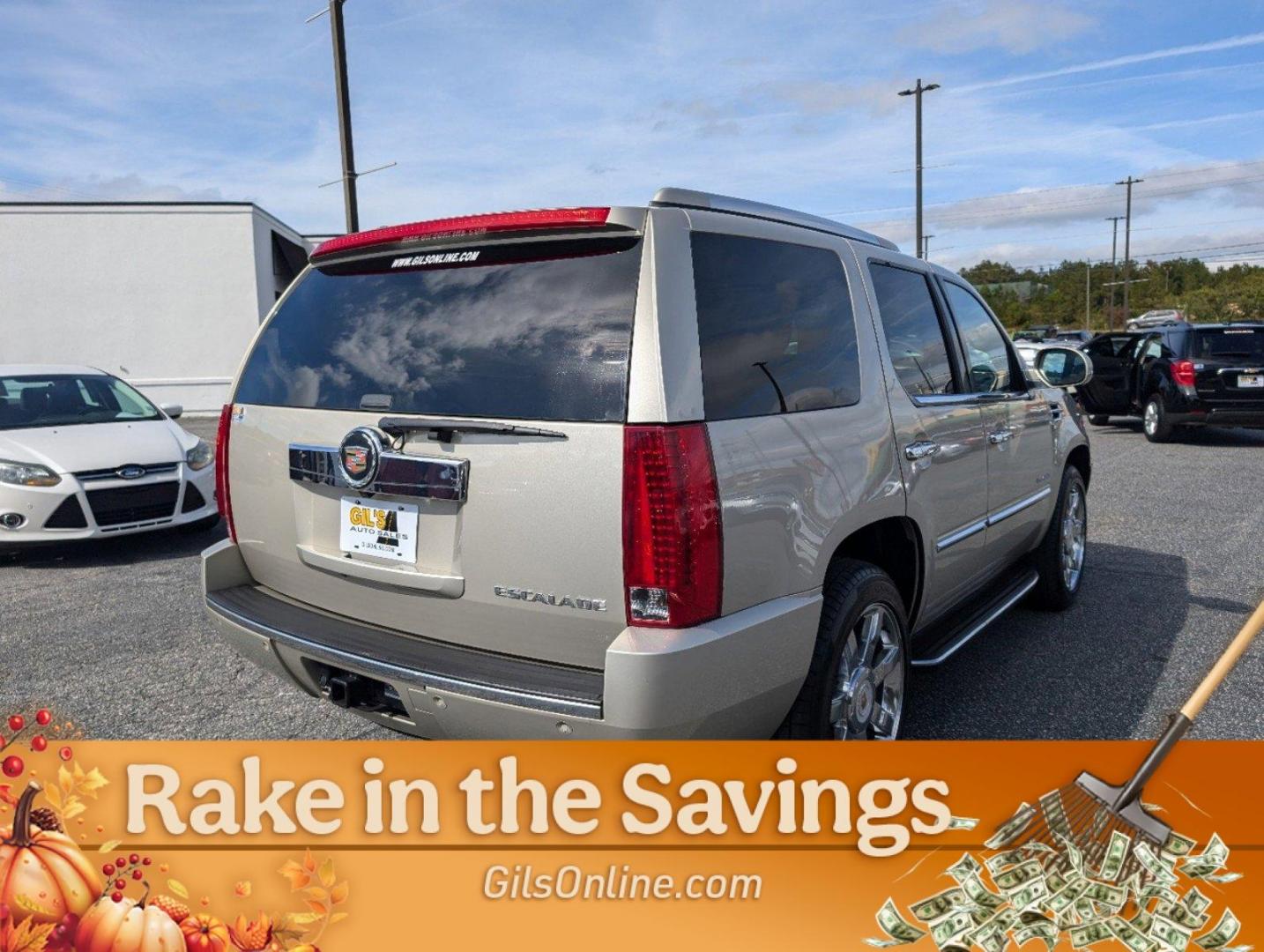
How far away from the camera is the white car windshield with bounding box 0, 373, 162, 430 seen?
25.0ft

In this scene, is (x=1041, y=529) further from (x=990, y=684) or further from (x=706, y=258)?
(x=706, y=258)

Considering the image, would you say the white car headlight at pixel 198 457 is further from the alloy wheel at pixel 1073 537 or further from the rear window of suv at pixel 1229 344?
the rear window of suv at pixel 1229 344

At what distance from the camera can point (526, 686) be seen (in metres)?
2.52

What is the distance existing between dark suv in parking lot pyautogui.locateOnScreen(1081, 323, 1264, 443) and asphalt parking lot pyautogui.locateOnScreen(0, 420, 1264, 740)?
585cm

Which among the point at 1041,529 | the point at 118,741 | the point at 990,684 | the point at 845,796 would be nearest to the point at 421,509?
the point at 845,796

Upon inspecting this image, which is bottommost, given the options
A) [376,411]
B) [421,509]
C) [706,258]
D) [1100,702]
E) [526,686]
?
[1100,702]

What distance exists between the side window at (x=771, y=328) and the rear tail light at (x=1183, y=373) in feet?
37.3

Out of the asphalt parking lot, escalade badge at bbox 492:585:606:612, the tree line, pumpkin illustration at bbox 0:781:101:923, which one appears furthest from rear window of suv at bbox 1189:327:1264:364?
the tree line

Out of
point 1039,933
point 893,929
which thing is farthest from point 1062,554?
point 893,929

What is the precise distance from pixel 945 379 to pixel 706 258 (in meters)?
1.68

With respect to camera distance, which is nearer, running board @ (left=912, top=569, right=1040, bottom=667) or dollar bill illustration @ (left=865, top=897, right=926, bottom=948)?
dollar bill illustration @ (left=865, top=897, right=926, bottom=948)

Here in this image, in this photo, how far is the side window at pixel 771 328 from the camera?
264 centimetres

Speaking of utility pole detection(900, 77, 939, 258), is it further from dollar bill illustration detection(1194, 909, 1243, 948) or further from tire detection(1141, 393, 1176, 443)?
dollar bill illustration detection(1194, 909, 1243, 948)

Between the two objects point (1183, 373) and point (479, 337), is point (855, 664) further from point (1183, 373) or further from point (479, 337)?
point (1183, 373)
